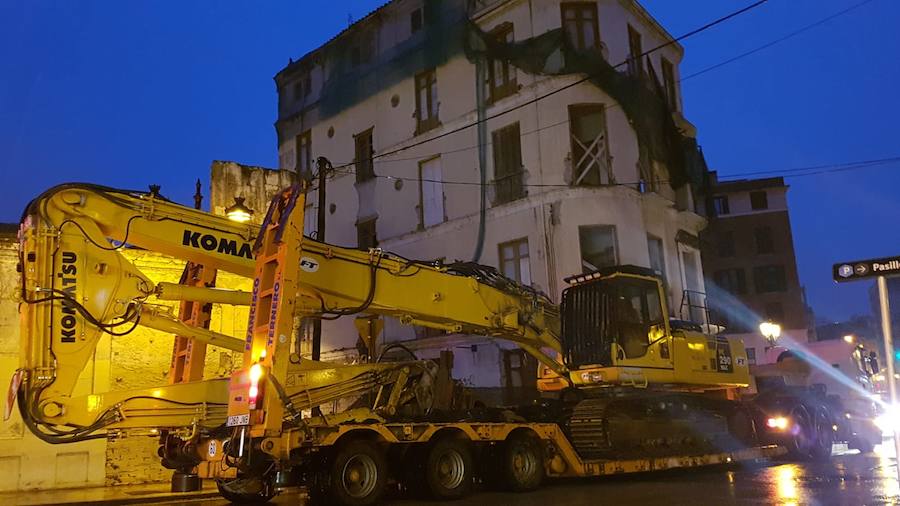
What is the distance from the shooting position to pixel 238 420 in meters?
8.59

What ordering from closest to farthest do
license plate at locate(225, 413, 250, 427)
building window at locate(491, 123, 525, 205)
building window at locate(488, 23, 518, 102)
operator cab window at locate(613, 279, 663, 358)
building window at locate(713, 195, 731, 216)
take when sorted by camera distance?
license plate at locate(225, 413, 250, 427) < operator cab window at locate(613, 279, 663, 358) < building window at locate(491, 123, 525, 205) < building window at locate(488, 23, 518, 102) < building window at locate(713, 195, 731, 216)

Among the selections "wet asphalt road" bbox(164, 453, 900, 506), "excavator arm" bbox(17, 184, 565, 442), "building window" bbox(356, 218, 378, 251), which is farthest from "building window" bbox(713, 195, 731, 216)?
"excavator arm" bbox(17, 184, 565, 442)

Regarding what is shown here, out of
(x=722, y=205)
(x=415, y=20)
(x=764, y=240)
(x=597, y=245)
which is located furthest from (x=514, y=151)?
(x=722, y=205)

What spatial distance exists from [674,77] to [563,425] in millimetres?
20475

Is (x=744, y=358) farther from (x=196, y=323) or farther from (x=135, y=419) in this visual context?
(x=135, y=419)

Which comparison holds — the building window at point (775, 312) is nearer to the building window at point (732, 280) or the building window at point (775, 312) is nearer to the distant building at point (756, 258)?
the distant building at point (756, 258)

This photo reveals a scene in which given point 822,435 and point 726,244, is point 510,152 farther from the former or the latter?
point 726,244

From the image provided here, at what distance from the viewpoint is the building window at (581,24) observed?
2450cm

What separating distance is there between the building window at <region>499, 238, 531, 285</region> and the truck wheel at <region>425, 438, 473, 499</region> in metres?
13.3

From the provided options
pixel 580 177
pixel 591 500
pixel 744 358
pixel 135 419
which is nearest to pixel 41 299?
pixel 135 419

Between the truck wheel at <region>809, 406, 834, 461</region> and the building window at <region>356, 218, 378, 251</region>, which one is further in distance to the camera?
the building window at <region>356, 218, 378, 251</region>

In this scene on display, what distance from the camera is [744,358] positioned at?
16641 millimetres

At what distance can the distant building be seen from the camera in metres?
58.2

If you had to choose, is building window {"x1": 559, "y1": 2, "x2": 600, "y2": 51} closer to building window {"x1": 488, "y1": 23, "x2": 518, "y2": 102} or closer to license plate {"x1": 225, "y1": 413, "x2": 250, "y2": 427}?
building window {"x1": 488, "y1": 23, "x2": 518, "y2": 102}
